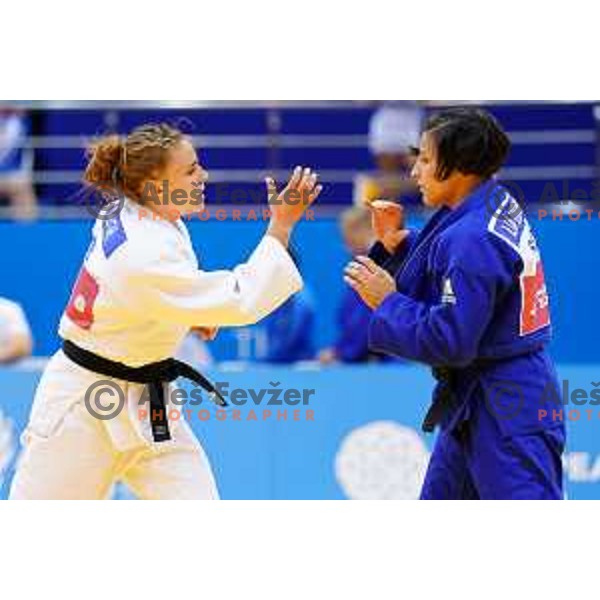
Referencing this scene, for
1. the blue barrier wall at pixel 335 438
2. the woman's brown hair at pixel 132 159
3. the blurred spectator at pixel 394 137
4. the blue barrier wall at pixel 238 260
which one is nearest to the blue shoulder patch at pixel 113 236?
the woman's brown hair at pixel 132 159

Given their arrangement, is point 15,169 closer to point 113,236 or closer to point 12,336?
point 12,336

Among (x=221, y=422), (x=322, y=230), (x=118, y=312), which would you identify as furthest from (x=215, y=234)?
(x=118, y=312)

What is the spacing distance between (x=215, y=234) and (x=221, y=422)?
1.35 meters

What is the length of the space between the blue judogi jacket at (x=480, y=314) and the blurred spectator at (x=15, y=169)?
20.5 feet

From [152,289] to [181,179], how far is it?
0.42m

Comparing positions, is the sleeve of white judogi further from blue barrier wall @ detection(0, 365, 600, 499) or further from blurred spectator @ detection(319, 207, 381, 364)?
blurred spectator @ detection(319, 207, 381, 364)

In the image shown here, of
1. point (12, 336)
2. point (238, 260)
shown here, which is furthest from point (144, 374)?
point (238, 260)

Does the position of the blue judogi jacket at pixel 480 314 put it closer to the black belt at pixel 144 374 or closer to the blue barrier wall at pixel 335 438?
the black belt at pixel 144 374

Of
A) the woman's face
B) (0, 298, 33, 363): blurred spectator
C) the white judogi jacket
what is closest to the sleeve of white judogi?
the white judogi jacket

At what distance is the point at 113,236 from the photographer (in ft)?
15.9

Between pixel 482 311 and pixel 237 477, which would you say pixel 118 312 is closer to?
pixel 482 311

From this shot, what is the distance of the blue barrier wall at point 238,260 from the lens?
8414mm

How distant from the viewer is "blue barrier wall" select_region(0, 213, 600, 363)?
8.41 meters

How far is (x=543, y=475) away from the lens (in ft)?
15.2
